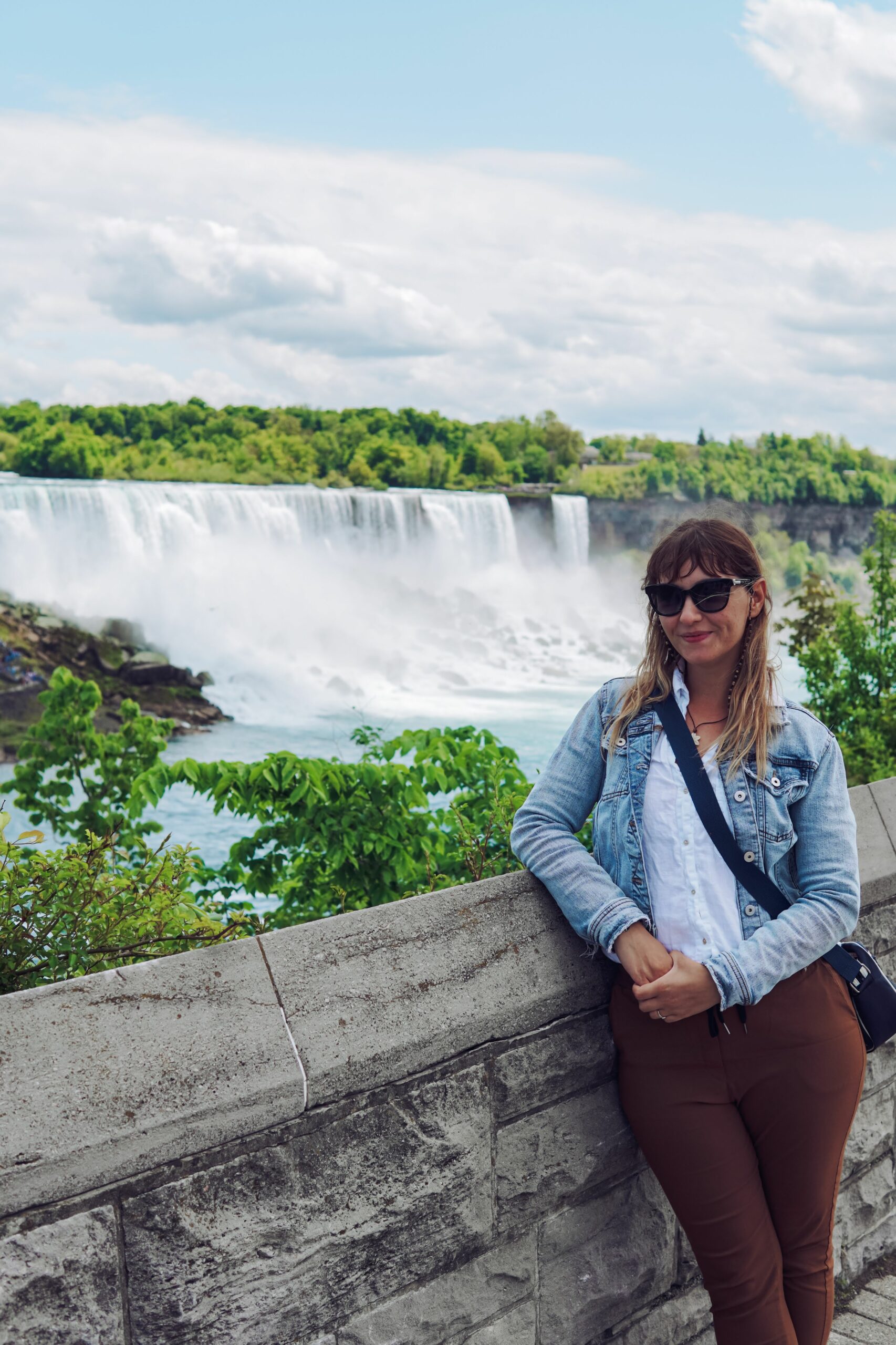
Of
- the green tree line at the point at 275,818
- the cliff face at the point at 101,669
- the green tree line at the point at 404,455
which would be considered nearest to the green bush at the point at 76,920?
the green tree line at the point at 275,818

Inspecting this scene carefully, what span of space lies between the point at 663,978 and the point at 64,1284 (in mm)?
927

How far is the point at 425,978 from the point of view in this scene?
1844 millimetres

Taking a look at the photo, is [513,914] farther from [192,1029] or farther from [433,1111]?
[192,1029]

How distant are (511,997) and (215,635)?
23.5 m

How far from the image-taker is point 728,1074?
1887 mm

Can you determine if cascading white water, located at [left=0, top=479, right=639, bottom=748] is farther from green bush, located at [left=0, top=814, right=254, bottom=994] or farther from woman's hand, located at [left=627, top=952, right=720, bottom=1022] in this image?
woman's hand, located at [left=627, top=952, right=720, bottom=1022]

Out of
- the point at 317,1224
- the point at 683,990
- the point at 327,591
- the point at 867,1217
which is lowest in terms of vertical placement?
the point at 327,591

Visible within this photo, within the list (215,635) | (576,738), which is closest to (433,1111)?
(576,738)

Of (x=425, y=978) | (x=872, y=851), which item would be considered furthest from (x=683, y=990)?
(x=872, y=851)

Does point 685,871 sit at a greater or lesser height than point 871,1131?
greater

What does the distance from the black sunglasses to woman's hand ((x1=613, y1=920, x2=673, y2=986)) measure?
1.73 ft

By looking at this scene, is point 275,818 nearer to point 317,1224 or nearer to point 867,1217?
point 867,1217

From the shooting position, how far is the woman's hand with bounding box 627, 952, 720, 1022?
1.82 meters

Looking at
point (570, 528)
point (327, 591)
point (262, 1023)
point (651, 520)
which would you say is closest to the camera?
point (262, 1023)
